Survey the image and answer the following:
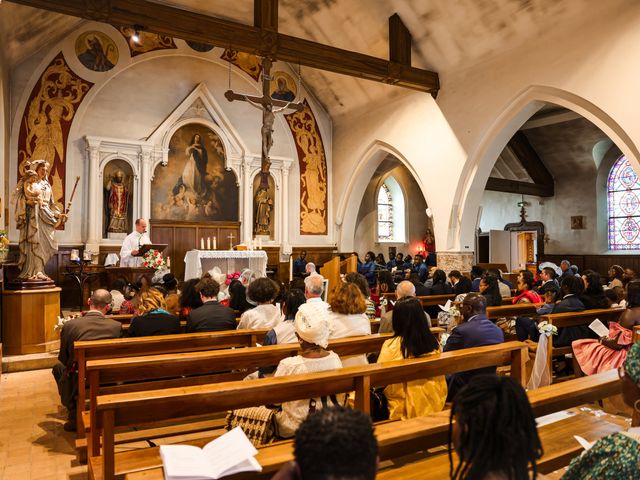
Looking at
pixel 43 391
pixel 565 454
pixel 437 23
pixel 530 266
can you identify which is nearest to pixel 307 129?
pixel 437 23

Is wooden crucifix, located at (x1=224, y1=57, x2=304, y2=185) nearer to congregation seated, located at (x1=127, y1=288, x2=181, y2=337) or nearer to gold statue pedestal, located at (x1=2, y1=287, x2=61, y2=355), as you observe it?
gold statue pedestal, located at (x1=2, y1=287, x2=61, y2=355)

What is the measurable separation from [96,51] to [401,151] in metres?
7.06

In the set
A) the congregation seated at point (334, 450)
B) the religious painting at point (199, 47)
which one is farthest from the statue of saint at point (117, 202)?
the congregation seated at point (334, 450)

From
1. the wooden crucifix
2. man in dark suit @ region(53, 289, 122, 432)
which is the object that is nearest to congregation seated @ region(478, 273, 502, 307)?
man in dark suit @ region(53, 289, 122, 432)

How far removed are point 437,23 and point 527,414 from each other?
10.1 metres

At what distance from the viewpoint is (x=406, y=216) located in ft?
60.0

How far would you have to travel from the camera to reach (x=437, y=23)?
10.1m

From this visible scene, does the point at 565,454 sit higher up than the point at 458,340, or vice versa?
the point at 458,340

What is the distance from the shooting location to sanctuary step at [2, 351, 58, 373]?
20.4 ft

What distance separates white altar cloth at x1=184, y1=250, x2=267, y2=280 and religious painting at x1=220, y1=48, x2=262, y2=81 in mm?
5013

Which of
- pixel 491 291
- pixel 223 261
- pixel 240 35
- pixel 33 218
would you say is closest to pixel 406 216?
pixel 223 261

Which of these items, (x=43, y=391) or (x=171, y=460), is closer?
(x=171, y=460)

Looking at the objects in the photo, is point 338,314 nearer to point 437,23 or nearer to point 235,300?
point 235,300

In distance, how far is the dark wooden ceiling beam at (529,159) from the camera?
15.5 m
